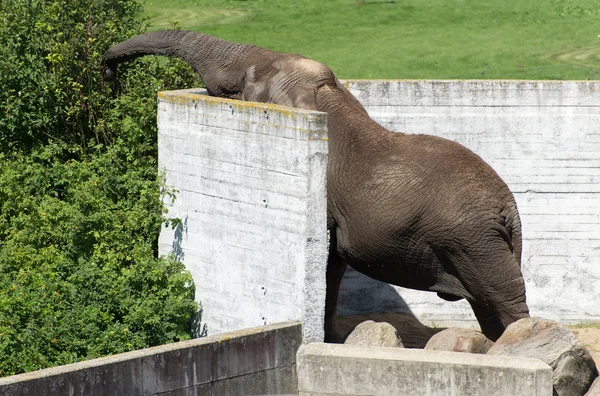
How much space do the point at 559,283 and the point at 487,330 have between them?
206 cm

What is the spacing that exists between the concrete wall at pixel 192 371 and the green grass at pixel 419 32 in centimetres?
1183

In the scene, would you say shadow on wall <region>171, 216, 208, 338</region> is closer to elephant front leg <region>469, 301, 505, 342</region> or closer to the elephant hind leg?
the elephant hind leg

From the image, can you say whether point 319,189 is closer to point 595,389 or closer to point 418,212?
point 418,212

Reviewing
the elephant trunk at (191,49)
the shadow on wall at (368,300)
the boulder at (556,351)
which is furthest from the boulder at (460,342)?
the elephant trunk at (191,49)

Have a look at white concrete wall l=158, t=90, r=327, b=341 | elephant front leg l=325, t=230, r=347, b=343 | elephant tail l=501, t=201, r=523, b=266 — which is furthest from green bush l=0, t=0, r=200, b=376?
elephant tail l=501, t=201, r=523, b=266

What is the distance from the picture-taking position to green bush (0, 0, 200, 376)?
1052 centimetres

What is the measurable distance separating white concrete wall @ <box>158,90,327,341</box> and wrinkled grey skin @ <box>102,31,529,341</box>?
2.63ft

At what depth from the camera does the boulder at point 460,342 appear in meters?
10.6

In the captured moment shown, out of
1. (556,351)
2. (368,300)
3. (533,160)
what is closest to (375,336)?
(556,351)

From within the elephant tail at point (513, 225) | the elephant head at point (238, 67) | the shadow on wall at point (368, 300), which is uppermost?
the elephant head at point (238, 67)

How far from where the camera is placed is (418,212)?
10883 millimetres

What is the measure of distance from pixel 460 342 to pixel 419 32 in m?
15.9

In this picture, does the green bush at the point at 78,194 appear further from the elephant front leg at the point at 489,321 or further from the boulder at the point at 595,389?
the boulder at the point at 595,389

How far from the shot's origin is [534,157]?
518 inches
